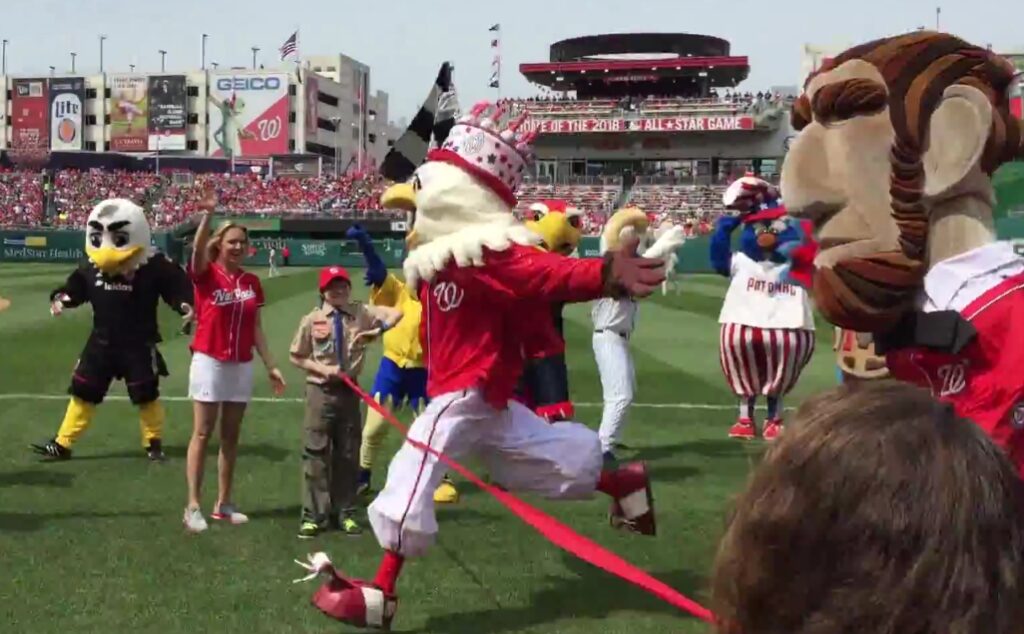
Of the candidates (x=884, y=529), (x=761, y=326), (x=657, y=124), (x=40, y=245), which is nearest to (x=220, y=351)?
(x=761, y=326)

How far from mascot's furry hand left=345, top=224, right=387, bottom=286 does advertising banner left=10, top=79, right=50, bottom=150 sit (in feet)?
296

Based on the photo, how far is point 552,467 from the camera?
4926 mm

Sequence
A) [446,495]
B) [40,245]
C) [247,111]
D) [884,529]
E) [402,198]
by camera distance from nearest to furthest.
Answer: [884,529]
[402,198]
[446,495]
[40,245]
[247,111]

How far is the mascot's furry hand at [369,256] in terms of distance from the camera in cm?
636

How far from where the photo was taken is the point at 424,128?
585 centimetres

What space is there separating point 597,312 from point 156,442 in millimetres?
3469

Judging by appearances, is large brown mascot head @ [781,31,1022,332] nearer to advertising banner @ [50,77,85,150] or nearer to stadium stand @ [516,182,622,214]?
stadium stand @ [516,182,622,214]

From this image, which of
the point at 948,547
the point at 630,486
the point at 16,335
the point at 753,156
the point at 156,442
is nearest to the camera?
the point at 948,547

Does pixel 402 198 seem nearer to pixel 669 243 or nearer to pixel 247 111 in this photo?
pixel 669 243

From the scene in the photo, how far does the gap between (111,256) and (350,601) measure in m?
4.34

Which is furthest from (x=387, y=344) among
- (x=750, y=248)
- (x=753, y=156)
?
(x=753, y=156)

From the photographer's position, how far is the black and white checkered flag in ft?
19.0

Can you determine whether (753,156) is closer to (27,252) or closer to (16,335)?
(27,252)

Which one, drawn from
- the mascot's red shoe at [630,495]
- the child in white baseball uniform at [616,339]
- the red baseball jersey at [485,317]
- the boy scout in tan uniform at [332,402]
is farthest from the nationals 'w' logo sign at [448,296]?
the child in white baseball uniform at [616,339]
